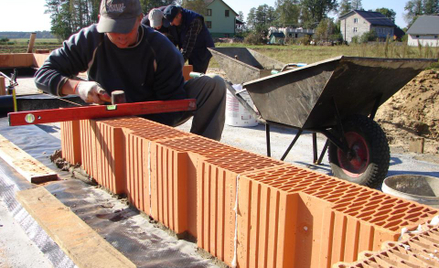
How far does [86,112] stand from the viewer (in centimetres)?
283

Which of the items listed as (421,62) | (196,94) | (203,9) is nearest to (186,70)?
(196,94)

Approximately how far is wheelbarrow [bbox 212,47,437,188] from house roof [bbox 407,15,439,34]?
67647mm

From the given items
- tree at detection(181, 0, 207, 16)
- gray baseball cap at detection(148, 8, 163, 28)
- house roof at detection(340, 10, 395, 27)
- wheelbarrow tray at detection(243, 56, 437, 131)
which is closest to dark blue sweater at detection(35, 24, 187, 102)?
wheelbarrow tray at detection(243, 56, 437, 131)

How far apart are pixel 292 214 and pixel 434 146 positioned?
4132 millimetres

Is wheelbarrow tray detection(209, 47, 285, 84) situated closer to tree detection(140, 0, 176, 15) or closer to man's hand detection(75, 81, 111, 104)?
man's hand detection(75, 81, 111, 104)

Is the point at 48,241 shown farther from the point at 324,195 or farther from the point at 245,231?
the point at 324,195

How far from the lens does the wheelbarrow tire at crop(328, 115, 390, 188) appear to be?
3.30 metres

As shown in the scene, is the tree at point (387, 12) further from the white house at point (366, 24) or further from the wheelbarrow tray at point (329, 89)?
the wheelbarrow tray at point (329, 89)

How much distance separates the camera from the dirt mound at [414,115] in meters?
5.33

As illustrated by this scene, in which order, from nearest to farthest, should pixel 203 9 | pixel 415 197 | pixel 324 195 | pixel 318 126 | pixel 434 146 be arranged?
pixel 324 195 < pixel 415 197 < pixel 318 126 < pixel 434 146 < pixel 203 9

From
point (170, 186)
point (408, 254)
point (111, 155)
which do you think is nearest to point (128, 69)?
point (111, 155)

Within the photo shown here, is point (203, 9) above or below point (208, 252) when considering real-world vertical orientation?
above

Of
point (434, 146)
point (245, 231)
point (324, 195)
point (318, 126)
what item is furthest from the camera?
point (434, 146)

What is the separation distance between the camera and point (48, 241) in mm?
2172
